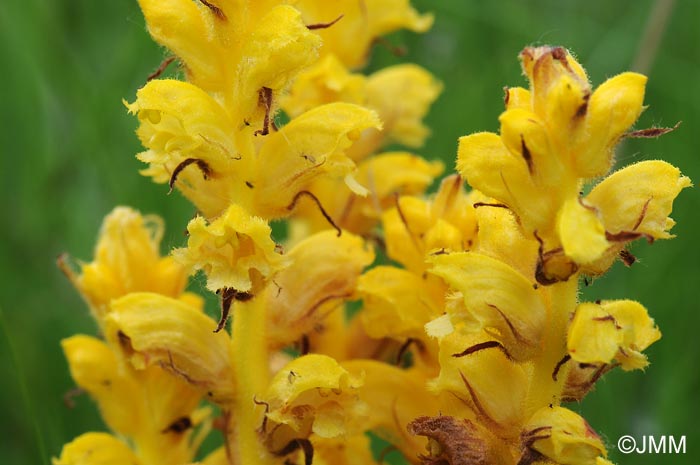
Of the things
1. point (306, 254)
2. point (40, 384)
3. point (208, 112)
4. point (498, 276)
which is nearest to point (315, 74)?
point (306, 254)

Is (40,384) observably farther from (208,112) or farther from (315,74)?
(208,112)

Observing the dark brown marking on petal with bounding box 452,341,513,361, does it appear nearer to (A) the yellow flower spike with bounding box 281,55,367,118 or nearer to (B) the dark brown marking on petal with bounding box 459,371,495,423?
(B) the dark brown marking on petal with bounding box 459,371,495,423

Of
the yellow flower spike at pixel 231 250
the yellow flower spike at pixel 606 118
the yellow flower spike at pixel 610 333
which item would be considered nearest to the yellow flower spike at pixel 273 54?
the yellow flower spike at pixel 231 250

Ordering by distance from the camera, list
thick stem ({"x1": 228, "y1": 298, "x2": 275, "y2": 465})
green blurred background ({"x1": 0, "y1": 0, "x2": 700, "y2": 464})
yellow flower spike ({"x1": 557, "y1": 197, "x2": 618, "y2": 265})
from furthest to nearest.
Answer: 1. green blurred background ({"x1": 0, "y1": 0, "x2": 700, "y2": 464})
2. thick stem ({"x1": 228, "y1": 298, "x2": 275, "y2": 465})
3. yellow flower spike ({"x1": 557, "y1": 197, "x2": 618, "y2": 265})

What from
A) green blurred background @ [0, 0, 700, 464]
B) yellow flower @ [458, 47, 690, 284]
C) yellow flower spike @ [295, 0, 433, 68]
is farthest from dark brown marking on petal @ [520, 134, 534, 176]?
green blurred background @ [0, 0, 700, 464]

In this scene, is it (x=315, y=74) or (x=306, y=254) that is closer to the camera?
(x=306, y=254)

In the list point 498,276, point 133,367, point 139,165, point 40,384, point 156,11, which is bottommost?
point 40,384
